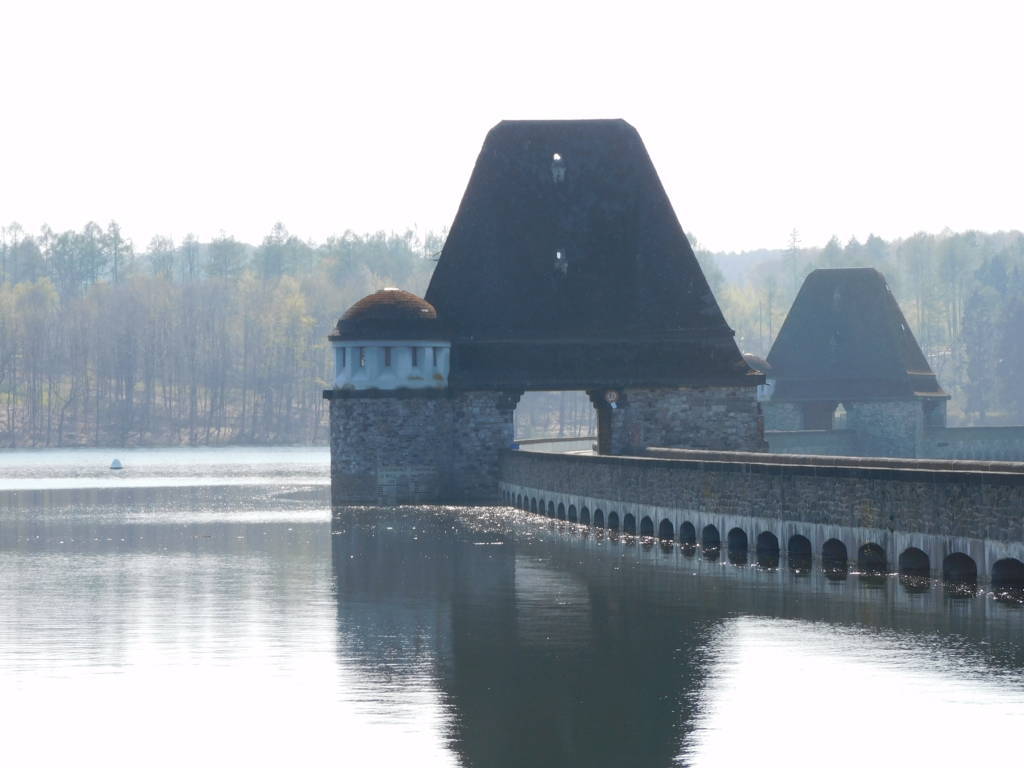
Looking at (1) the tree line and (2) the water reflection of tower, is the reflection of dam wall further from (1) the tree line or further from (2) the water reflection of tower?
(1) the tree line

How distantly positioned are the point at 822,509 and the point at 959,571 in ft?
15.9

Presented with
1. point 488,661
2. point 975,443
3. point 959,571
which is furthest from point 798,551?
point 975,443

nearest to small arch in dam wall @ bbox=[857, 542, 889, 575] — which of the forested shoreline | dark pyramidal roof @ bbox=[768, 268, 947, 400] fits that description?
dark pyramidal roof @ bbox=[768, 268, 947, 400]

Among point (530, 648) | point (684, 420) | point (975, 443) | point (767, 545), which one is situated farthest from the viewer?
point (975, 443)

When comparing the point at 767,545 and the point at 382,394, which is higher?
the point at 382,394

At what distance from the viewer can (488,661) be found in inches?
1025

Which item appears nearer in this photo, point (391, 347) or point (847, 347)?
point (391, 347)

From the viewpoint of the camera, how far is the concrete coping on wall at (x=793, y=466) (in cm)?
3170

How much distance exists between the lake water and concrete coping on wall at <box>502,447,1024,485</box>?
76.9 inches

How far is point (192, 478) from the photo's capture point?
8950cm

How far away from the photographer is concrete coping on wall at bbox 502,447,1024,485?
31703 millimetres

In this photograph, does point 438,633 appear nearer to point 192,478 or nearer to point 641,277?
point 641,277

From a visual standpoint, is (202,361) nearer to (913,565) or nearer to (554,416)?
(554,416)

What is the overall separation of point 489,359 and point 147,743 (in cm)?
4053
